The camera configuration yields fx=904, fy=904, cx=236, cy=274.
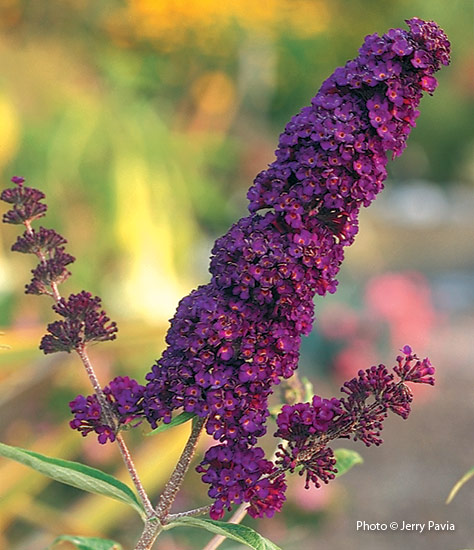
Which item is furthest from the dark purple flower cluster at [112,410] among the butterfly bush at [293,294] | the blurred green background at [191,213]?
the blurred green background at [191,213]

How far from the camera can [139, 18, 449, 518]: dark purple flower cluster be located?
50 cm

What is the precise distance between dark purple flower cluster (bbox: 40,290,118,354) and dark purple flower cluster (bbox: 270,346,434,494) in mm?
126

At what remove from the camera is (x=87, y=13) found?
4.35 metres

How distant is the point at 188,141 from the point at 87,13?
963 mm

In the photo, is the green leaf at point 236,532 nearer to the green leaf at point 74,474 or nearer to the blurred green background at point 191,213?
the green leaf at point 74,474

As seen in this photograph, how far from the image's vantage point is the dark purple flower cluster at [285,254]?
0.50m

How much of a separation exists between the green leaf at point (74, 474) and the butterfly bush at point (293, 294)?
0.05m

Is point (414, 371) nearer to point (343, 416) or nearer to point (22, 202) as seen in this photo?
point (343, 416)

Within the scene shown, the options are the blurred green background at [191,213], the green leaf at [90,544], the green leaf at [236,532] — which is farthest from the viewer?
the blurred green background at [191,213]

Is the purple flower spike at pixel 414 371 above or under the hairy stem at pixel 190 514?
above

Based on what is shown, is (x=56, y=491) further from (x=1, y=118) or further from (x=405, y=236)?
(x=405, y=236)

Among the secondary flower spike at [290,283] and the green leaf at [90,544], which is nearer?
the secondary flower spike at [290,283]

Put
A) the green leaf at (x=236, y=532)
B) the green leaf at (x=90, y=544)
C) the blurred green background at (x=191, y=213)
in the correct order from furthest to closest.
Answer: the blurred green background at (x=191, y=213)
the green leaf at (x=90, y=544)
the green leaf at (x=236, y=532)

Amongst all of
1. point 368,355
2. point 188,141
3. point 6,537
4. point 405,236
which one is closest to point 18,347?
point 6,537
